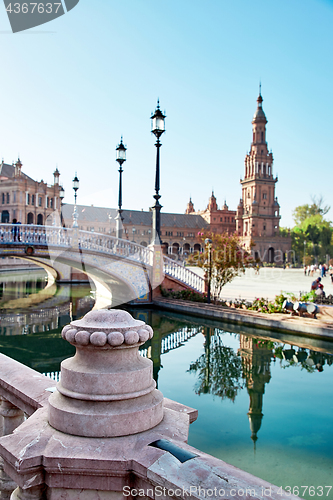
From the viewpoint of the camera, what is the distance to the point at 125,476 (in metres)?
1.85

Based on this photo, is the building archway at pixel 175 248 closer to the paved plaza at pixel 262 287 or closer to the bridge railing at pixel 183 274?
the paved plaza at pixel 262 287

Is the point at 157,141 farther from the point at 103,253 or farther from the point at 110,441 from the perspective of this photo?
the point at 110,441

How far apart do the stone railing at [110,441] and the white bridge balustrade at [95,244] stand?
47.5 feet

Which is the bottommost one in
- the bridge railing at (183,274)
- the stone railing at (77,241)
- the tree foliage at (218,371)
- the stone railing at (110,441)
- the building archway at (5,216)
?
the tree foliage at (218,371)

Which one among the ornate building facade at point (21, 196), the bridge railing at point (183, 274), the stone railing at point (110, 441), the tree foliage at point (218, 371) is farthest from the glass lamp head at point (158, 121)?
the ornate building facade at point (21, 196)

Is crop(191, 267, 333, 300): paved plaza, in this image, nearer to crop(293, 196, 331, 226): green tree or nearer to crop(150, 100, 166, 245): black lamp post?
crop(150, 100, 166, 245): black lamp post

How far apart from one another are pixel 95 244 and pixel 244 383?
1103 cm

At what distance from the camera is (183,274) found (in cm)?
1770

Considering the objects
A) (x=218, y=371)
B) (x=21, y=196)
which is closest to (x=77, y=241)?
(x=218, y=371)

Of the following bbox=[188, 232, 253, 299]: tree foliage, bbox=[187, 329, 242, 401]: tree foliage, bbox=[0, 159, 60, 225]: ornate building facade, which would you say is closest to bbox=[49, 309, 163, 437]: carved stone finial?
bbox=[187, 329, 242, 401]: tree foliage

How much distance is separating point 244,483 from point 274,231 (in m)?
94.4

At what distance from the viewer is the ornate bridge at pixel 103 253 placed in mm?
16859

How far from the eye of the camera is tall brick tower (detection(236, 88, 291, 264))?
8894 cm

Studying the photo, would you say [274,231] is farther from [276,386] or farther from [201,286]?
[276,386]
